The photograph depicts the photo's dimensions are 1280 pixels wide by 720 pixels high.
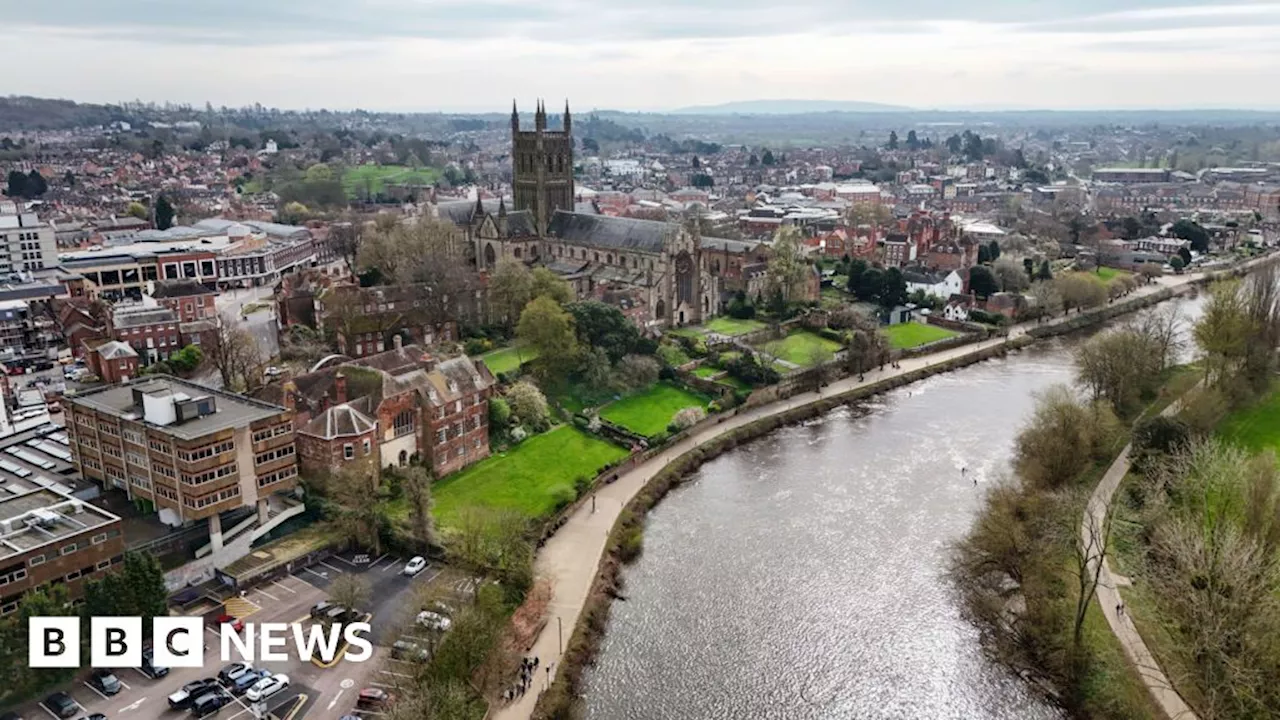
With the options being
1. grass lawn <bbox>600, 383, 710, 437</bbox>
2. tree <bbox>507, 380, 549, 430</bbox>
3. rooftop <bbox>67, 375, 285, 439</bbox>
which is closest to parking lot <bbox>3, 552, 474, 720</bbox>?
rooftop <bbox>67, 375, 285, 439</bbox>

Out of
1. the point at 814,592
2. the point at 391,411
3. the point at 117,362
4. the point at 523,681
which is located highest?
the point at 117,362

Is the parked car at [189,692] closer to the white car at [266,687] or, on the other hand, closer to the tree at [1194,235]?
the white car at [266,687]

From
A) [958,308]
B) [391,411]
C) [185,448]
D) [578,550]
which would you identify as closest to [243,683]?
Result: [185,448]

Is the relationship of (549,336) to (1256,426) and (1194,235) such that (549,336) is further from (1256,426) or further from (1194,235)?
(1194,235)

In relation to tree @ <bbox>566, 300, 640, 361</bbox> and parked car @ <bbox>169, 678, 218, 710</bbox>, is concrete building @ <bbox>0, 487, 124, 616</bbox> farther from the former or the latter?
tree @ <bbox>566, 300, 640, 361</bbox>

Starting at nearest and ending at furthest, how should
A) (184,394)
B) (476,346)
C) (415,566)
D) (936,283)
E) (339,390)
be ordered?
(415,566) < (184,394) < (339,390) < (476,346) < (936,283)

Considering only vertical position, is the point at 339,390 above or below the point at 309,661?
above

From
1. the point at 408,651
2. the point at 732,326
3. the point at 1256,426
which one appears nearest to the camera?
the point at 408,651
